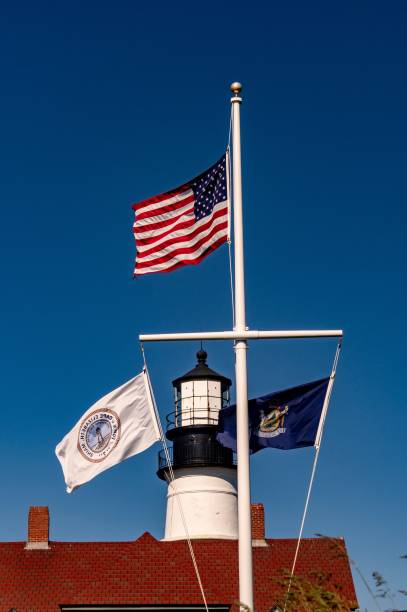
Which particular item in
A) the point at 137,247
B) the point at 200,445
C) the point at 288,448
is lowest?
the point at 288,448

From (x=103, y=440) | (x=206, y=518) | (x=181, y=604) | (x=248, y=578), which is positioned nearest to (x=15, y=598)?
(x=181, y=604)

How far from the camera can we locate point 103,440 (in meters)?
12.3

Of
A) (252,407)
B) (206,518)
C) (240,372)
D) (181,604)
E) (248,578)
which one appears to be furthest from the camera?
(206,518)

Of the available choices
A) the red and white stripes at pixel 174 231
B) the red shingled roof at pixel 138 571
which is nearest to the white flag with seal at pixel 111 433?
the red and white stripes at pixel 174 231

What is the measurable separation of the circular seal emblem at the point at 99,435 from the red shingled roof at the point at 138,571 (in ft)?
47.6

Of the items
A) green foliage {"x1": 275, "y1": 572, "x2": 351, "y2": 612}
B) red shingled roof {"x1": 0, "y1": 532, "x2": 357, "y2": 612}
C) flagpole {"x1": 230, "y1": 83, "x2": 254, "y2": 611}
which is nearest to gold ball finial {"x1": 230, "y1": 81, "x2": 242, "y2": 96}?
flagpole {"x1": 230, "y1": 83, "x2": 254, "y2": 611}

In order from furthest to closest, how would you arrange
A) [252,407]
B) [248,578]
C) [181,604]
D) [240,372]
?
1. [181,604]
2. [252,407]
3. [240,372]
4. [248,578]

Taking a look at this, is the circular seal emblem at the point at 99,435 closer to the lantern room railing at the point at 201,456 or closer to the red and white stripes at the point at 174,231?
the red and white stripes at the point at 174,231

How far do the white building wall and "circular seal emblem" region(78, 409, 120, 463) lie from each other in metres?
17.6

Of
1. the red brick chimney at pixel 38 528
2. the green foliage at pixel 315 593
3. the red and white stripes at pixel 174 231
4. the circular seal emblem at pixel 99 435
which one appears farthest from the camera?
the red brick chimney at pixel 38 528

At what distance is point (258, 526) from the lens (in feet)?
92.9

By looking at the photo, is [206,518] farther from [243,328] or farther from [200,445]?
[243,328]

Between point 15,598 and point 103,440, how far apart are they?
51.1 ft

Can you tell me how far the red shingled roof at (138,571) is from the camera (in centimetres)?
2606
